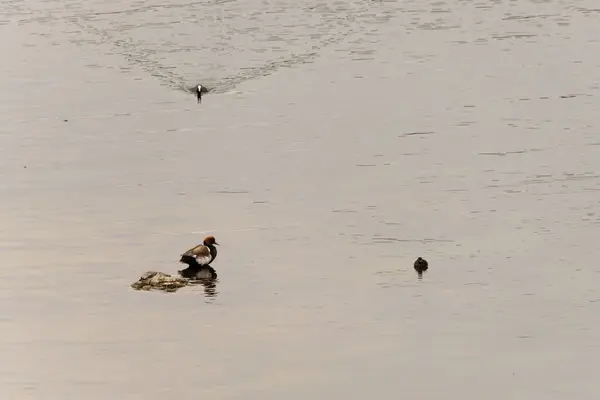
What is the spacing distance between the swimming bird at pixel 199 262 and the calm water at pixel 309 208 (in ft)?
2.55

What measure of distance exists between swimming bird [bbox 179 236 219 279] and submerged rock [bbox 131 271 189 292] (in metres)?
0.88

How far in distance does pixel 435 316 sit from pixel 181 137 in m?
21.4

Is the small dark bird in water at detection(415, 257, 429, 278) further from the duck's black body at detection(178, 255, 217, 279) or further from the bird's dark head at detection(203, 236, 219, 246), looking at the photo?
the bird's dark head at detection(203, 236, 219, 246)

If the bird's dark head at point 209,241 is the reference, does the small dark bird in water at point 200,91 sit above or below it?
below

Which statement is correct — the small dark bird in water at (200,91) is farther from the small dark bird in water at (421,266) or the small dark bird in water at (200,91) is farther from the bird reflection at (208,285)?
the small dark bird in water at (421,266)

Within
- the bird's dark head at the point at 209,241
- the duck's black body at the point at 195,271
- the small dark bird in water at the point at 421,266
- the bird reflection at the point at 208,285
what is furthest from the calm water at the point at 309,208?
the bird's dark head at the point at 209,241

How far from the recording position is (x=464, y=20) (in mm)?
69562

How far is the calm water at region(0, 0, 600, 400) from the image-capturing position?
85.9ft

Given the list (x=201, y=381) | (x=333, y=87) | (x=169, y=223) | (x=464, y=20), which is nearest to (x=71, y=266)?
(x=169, y=223)

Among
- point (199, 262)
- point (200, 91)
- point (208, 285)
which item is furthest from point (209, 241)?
point (200, 91)

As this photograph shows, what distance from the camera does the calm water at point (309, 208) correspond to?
2619cm

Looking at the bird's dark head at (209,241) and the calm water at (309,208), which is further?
the bird's dark head at (209,241)

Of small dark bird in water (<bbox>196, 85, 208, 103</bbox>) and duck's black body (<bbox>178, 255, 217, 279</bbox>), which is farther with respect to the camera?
small dark bird in water (<bbox>196, 85, 208, 103</bbox>)

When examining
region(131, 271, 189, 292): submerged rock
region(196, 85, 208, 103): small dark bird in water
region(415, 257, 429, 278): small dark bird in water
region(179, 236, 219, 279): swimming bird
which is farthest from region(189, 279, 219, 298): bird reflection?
region(196, 85, 208, 103): small dark bird in water
